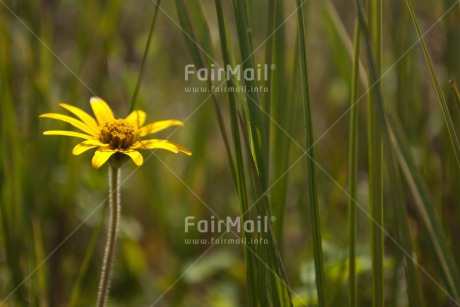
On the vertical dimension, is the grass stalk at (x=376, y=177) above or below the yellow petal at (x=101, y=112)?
below

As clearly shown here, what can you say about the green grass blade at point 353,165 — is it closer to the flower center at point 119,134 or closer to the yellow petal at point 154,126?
the yellow petal at point 154,126

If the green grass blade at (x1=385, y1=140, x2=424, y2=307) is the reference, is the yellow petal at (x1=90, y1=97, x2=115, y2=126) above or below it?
above

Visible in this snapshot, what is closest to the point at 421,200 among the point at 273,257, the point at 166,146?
the point at 273,257

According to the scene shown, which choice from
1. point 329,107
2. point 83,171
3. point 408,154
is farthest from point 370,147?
point 329,107

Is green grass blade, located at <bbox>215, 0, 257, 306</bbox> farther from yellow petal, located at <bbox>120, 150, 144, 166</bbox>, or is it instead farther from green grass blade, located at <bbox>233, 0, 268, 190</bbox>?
yellow petal, located at <bbox>120, 150, 144, 166</bbox>

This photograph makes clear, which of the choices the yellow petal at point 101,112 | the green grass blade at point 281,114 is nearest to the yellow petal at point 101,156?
the yellow petal at point 101,112

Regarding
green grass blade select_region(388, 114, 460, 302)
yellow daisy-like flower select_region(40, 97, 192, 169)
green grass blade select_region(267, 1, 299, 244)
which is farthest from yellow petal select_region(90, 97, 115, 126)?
green grass blade select_region(388, 114, 460, 302)

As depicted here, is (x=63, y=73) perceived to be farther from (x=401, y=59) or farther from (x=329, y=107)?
(x=401, y=59)
